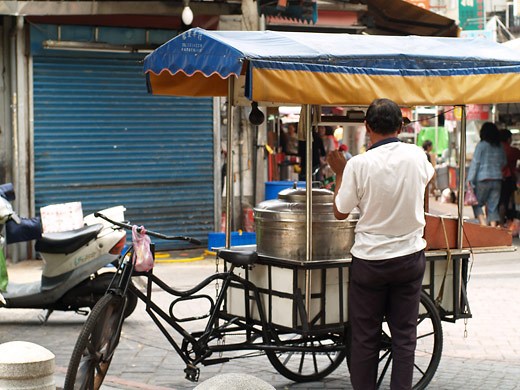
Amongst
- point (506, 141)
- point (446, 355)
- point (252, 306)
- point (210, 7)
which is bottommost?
point (446, 355)

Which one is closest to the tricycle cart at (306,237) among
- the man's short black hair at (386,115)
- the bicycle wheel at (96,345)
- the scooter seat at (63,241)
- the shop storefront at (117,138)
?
the bicycle wheel at (96,345)

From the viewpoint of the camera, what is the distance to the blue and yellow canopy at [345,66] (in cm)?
501

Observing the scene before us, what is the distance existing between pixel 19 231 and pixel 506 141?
9387 mm

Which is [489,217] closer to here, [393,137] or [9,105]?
[9,105]

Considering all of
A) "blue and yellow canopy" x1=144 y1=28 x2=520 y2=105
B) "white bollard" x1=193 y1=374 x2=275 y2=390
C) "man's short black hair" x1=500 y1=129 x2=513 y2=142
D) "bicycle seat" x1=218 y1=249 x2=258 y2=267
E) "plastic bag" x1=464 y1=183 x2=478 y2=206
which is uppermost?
"blue and yellow canopy" x1=144 y1=28 x2=520 y2=105

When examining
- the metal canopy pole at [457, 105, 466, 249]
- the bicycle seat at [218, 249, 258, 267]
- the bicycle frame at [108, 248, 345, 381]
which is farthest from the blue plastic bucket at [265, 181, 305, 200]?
the bicycle seat at [218, 249, 258, 267]

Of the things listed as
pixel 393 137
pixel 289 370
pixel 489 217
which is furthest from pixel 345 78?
pixel 489 217

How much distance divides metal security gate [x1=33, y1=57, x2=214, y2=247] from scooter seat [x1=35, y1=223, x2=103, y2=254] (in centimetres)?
412

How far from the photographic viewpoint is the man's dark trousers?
479cm

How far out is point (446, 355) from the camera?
6.89 meters

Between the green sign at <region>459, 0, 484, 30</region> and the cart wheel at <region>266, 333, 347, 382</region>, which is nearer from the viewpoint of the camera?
the cart wheel at <region>266, 333, 347, 382</region>

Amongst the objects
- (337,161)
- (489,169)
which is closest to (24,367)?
(337,161)

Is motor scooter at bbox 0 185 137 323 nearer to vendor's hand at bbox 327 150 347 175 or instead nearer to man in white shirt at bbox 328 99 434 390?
vendor's hand at bbox 327 150 347 175

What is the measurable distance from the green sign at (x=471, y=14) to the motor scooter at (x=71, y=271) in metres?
18.9
